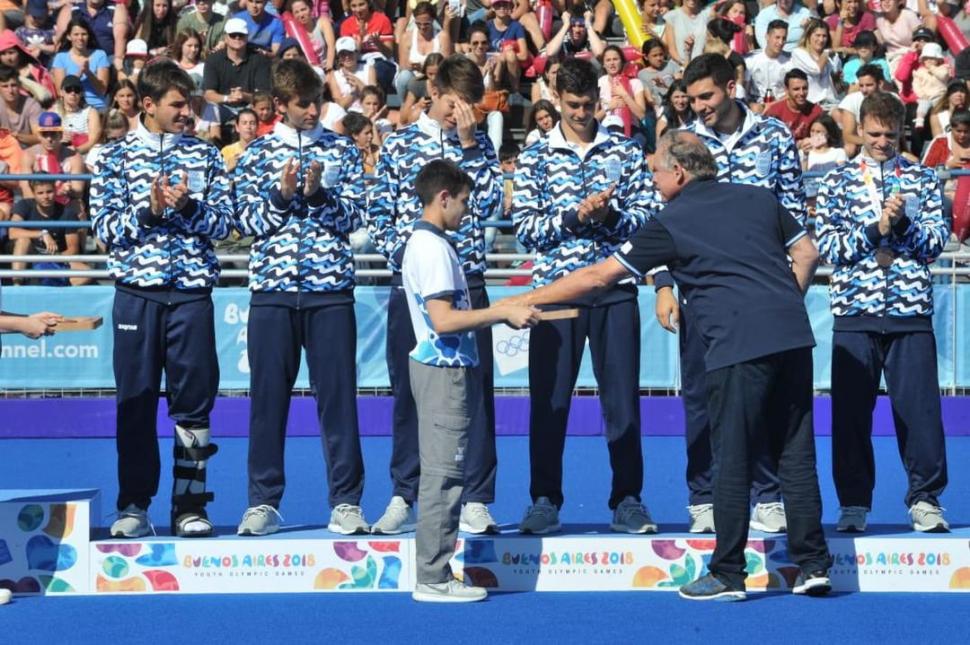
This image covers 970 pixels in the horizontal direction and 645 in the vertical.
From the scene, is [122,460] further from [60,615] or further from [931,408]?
[931,408]

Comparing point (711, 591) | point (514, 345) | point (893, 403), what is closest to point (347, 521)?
point (711, 591)

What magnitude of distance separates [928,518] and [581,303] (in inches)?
→ 73.3

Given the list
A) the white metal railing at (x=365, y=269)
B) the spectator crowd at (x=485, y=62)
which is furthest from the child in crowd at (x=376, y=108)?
the white metal railing at (x=365, y=269)

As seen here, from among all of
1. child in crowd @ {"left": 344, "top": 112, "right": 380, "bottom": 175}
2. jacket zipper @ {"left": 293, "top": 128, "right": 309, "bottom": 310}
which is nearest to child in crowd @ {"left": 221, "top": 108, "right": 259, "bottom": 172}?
child in crowd @ {"left": 344, "top": 112, "right": 380, "bottom": 175}

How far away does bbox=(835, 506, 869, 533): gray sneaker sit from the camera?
24.1 feet

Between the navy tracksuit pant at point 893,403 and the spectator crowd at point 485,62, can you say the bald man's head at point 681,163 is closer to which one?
the navy tracksuit pant at point 893,403

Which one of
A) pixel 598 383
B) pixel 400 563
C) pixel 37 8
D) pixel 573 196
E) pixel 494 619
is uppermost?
pixel 37 8

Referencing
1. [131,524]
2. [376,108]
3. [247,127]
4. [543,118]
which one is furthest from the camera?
[376,108]

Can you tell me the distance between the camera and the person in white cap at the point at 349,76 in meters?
15.3

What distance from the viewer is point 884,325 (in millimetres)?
7395

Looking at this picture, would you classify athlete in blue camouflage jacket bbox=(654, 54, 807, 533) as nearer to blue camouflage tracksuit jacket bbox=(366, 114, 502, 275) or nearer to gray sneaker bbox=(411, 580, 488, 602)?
blue camouflage tracksuit jacket bbox=(366, 114, 502, 275)

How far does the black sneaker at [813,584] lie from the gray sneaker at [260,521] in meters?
2.36

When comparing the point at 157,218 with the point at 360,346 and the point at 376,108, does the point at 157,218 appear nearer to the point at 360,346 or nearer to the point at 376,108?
the point at 360,346

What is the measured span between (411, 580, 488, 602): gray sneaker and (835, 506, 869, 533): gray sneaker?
1760 mm
